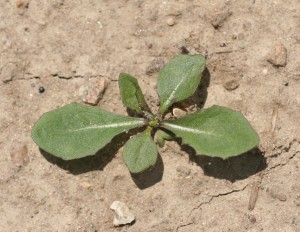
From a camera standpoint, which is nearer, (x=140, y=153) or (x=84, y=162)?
(x=140, y=153)

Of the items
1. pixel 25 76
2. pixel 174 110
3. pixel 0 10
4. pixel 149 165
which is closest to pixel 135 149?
pixel 149 165

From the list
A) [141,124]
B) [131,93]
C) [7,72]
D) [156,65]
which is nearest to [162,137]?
[141,124]

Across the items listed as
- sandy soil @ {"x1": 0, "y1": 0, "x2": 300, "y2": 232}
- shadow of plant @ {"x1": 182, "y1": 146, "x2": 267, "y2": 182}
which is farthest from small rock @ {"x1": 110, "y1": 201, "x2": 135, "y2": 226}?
shadow of plant @ {"x1": 182, "y1": 146, "x2": 267, "y2": 182}

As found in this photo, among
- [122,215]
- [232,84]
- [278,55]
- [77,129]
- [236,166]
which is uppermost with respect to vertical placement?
[278,55]

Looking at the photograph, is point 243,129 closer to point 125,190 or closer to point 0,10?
point 125,190

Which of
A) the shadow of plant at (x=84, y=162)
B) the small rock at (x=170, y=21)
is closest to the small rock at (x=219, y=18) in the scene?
the small rock at (x=170, y=21)

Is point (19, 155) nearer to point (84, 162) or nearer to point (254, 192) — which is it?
point (84, 162)
